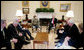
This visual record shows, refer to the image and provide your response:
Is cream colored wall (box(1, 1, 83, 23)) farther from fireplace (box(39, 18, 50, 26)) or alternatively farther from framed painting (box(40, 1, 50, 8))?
fireplace (box(39, 18, 50, 26))

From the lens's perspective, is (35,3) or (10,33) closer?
(10,33)

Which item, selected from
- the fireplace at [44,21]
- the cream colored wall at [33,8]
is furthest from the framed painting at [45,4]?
the fireplace at [44,21]

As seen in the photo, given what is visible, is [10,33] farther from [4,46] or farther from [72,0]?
[72,0]

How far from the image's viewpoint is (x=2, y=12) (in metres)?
8.83

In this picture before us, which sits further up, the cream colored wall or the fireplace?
the cream colored wall

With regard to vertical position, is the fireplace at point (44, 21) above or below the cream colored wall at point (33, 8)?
below

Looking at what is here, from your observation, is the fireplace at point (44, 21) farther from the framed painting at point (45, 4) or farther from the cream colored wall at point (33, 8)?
the framed painting at point (45, 4)

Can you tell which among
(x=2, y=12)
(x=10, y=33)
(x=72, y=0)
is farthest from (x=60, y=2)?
(x=10, y=33)

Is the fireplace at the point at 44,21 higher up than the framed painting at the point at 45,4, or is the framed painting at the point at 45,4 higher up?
the framed painting at the point at 45,4

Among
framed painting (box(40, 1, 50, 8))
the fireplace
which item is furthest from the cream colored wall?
the fireplace

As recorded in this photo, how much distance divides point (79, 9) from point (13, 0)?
16.6 ft

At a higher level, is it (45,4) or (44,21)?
(45,4)

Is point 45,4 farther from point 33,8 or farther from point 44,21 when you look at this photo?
point 44,21

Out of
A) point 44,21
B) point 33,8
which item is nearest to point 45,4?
point 33,8
